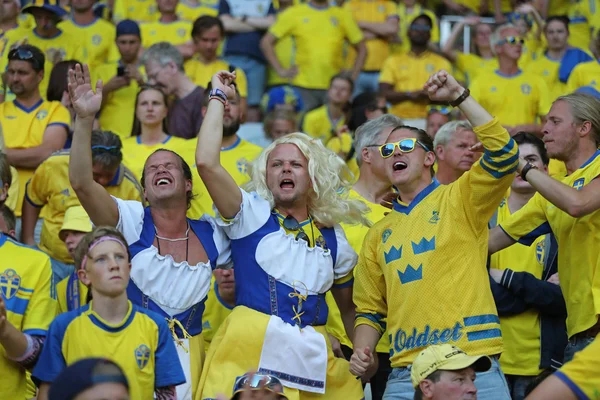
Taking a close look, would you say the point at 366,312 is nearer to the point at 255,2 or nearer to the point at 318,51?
the point at 318,51

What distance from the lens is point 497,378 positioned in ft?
→ 17.4

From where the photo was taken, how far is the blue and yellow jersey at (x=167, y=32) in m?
11.5

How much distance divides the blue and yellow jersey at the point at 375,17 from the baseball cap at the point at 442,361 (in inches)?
312

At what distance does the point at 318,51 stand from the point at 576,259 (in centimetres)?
682

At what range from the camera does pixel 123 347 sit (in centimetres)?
508

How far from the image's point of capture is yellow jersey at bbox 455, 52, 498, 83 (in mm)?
12116

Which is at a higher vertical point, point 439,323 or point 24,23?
point 24,23

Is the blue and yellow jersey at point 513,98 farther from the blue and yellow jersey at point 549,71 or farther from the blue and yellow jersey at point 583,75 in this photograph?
the blue and yellow jersey at point 549,71

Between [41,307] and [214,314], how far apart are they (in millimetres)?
1413

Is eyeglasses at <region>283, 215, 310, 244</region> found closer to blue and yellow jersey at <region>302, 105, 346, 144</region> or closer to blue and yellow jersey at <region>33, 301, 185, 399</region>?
blue and yellow jersey at <region>33, 301, 185, 399</region>

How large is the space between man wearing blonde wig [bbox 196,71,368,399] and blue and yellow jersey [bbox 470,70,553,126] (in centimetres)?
527

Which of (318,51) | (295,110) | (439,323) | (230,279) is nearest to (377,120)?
(230,279)

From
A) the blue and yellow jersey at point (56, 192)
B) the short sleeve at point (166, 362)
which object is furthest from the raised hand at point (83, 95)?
the blue and yellow jersey at point (56, 192)

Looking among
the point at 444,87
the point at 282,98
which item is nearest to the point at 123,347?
the point at 444,87
